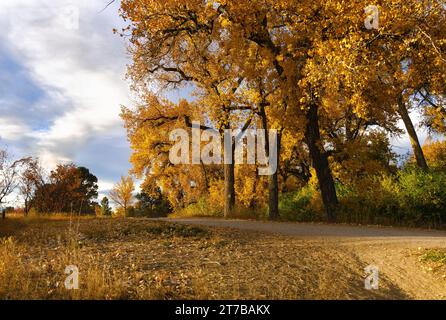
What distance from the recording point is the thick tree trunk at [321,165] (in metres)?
18.3

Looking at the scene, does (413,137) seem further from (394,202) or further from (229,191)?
(229,191)

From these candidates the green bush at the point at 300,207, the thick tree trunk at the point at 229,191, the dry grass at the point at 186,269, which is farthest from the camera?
the thick tree trunk at the point at 229,191

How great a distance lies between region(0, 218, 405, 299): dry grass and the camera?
20.0ft

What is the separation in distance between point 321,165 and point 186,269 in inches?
493

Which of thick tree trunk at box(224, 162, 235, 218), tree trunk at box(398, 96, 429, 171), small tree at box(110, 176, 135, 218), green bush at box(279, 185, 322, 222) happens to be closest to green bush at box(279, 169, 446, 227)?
green bush at box(279, 185, 322, 222)

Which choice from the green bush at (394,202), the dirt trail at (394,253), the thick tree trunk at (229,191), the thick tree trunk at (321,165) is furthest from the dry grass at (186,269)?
the thick tree trunk at (229,191)

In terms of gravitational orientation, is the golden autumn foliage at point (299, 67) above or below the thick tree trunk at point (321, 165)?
above

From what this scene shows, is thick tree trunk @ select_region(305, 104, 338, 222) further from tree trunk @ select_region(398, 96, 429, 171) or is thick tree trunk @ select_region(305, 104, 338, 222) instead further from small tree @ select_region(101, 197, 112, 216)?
small tree @ select_region(101, 197, 112, 216)

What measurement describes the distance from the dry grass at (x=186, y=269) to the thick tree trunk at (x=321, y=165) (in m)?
7.31

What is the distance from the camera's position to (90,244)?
34.3 ft

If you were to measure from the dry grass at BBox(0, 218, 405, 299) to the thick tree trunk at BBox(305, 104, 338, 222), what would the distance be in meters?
7.31

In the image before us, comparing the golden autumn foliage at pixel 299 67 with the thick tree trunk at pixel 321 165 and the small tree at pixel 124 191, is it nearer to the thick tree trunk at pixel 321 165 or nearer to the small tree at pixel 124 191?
the thick tree trunk at pixel 321 165
